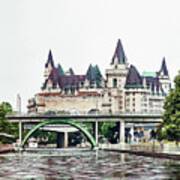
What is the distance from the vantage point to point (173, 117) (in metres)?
95.3

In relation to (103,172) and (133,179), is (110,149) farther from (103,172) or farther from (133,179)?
(133,179)

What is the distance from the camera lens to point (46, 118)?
518 ft

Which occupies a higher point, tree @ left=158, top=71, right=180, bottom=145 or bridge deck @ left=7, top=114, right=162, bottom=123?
bridge deck @ left=7, top=114, right=162, bottom=123

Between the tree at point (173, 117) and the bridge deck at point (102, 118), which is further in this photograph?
the bridge deck at point (102, 118)

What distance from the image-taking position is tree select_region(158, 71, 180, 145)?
94375 mm

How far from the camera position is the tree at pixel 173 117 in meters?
94.4

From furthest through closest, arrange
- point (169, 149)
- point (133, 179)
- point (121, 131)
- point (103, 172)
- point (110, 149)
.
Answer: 1. point (121, 131)
2. point (110, 149)
3. point (169, 149)
4. point (103, 172)
5. point (133, 179)

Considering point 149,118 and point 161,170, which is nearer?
point 161,170

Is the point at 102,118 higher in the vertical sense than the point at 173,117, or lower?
higher

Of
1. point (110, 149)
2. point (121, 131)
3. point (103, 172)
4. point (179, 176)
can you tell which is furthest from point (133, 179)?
point (121, 131)

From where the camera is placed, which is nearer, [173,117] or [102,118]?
[173,117]

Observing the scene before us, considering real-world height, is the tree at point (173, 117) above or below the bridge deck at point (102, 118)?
below

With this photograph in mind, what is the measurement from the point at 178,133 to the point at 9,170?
33.7m

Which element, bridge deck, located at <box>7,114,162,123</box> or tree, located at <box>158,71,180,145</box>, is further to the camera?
bridge deck, located at <box>7,114,162,123</box>
